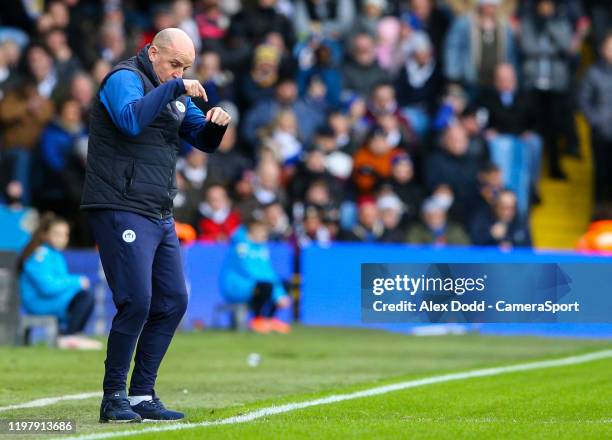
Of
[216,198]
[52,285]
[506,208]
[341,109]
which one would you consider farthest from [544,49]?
[52,285]

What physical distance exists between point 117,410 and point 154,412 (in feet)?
0.87

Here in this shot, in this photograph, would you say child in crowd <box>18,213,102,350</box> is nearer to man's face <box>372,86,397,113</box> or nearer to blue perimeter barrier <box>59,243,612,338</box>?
blue perimeter barrier <box>59,243,612,338</box>

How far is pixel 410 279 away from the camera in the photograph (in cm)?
981

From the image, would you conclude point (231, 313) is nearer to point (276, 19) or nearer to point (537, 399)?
point (276, 19)

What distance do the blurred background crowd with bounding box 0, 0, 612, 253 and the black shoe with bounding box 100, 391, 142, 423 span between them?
10784mm

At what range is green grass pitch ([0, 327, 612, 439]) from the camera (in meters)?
8.01

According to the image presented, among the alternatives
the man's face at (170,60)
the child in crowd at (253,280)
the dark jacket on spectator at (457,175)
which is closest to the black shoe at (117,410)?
the man's face at (170,60)

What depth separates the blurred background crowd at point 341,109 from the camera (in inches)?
784

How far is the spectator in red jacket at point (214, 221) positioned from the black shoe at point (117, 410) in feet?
36.9

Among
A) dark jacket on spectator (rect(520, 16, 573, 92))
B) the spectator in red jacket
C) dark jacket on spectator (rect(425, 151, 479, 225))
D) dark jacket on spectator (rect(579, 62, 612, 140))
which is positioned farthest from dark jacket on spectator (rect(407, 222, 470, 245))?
dark jacket on spectator (rect(520, 16, 573, 92))

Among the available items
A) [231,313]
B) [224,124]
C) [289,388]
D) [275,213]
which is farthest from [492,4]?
[224,124]

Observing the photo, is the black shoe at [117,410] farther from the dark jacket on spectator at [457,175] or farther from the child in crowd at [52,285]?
the dark jacket on spectator at [457,175]

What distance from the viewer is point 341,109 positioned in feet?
73.0

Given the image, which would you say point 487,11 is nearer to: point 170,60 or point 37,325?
point 37,325
